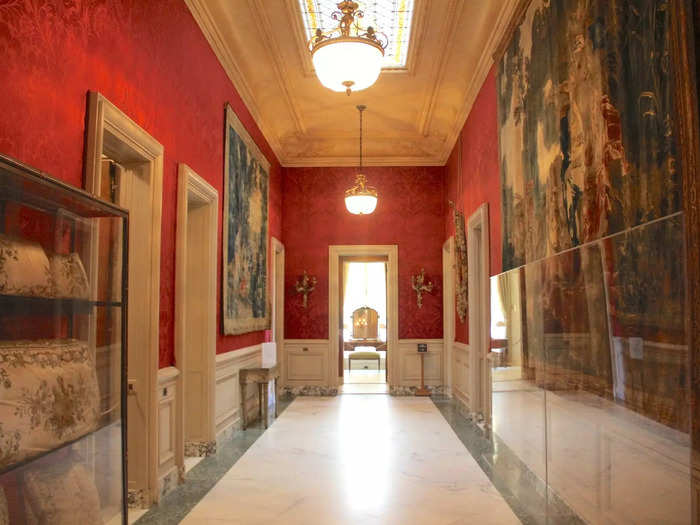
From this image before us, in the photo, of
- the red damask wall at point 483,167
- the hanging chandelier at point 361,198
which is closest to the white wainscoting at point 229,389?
the hanging chandelier at point 361,198

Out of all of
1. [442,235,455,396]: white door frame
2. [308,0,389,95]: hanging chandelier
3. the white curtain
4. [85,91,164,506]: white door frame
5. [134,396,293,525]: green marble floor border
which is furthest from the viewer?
the white curtain

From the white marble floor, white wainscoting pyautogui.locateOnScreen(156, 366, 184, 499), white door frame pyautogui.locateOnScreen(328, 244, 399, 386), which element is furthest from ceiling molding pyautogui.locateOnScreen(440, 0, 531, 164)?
white wainscoting pyautogui.locateOnScreen(156, 366, 184, 499)

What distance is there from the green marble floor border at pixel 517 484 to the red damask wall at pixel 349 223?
4939 millimetres

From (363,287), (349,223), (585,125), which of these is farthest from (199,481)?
(363,287)

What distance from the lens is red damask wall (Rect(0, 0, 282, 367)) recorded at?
3.12m

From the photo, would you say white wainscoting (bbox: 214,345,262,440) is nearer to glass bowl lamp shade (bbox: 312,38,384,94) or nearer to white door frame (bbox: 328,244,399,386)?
white door frame (bbox: 328,244,399,386)

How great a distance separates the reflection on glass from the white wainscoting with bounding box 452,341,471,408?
5857mm

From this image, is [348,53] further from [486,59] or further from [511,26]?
[486,59]

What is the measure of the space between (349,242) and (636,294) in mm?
10570

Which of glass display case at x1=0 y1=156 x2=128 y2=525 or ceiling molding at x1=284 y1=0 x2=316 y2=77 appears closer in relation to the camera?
glass display case at x1=0 y1=156 x2=128 y2=525

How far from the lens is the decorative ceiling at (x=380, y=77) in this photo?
22.5 feet

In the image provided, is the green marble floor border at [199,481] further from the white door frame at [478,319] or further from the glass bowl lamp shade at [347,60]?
the glass bowl lamp shade at [347,60]

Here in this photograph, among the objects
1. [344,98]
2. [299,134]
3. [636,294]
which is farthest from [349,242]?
[636,294]

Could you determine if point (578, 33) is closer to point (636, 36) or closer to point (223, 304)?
point (636, 36)
